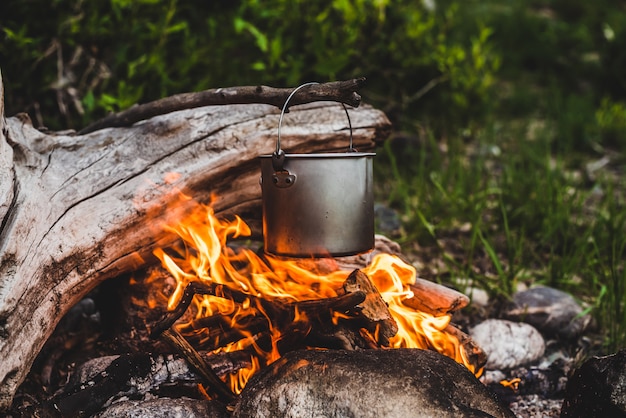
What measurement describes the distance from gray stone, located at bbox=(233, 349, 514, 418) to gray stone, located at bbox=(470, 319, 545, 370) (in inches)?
31.1

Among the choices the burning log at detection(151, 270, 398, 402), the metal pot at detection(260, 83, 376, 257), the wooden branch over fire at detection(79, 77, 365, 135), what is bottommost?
the burning log at detection(151, 270, 398, 402)

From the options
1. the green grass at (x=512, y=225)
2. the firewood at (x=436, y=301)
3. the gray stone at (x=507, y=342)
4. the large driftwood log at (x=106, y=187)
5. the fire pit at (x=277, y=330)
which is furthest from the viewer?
the green grass at (x=512, y=225)

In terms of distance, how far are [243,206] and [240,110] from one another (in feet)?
1.47

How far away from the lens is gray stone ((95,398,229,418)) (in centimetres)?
206

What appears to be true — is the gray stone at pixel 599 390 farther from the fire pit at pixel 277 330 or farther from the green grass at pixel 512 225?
the green grass at pixel 512 225

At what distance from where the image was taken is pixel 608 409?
2.06m

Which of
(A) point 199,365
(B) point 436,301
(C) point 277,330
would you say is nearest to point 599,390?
(B) point 436,301

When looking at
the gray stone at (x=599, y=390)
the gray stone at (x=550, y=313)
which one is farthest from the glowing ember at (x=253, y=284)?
the gray stone at (x=550, y=313)

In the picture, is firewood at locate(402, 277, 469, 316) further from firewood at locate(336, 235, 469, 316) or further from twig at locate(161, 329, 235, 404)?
twig at locate(161, 329, 235, 404)

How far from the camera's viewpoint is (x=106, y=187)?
8.32 ft

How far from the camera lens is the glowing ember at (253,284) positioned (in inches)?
97.7

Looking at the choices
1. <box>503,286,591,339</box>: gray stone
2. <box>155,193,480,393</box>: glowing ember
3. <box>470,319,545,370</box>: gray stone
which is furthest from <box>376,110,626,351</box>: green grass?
<box>155,193,480,393</box>: glowing ember

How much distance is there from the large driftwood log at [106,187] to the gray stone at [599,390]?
1420mm

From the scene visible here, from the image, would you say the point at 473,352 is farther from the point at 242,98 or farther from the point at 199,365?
the point at 242,98
